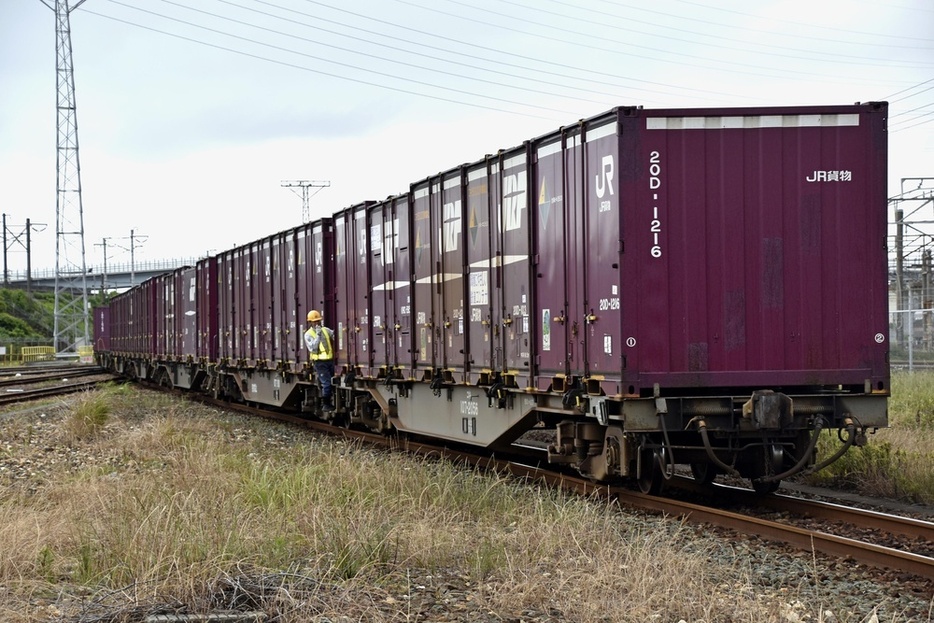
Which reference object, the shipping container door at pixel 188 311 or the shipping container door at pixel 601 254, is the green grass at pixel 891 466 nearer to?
the shipping container door at pixel 601 254

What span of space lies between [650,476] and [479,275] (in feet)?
11.4

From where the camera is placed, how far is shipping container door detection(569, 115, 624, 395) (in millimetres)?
9641

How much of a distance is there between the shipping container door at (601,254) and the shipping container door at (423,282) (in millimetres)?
4281

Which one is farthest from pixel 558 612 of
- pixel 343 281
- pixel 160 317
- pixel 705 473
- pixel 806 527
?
pixel 160 317

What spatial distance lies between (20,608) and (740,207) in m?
6.91

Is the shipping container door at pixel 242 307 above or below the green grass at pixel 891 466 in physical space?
above

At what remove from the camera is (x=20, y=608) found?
5891 millimetres

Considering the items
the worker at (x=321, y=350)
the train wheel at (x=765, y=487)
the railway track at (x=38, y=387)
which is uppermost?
the worker at (x=321, y=350)

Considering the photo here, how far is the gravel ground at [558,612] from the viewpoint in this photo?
5.80 m

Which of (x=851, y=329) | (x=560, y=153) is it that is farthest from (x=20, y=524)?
(x=851, y=329)

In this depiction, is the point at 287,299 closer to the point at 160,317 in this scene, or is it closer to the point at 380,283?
the point at 380,283

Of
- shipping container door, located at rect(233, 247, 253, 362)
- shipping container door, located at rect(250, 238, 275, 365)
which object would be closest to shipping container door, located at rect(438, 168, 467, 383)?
shipping container door, located at rect(250, 238, 275, 365)

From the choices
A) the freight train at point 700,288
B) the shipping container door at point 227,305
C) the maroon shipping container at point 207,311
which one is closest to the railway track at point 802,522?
the freight train at point 700,288

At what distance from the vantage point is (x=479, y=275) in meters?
12.7
